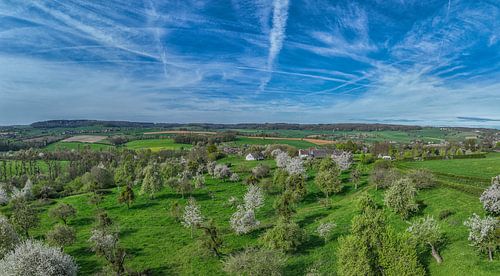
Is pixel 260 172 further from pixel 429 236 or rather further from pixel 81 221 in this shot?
pixel 429 236

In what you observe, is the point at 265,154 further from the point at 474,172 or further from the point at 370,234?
the point at 370,234

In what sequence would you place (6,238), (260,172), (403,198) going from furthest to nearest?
(260,172), (403,198), (6,238)

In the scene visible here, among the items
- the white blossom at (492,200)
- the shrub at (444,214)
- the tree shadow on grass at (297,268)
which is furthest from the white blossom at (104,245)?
the white blossom at (492,200)

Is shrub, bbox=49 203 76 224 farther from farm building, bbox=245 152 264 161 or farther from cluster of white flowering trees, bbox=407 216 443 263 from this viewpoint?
farm building, bbox=245 152 264 161

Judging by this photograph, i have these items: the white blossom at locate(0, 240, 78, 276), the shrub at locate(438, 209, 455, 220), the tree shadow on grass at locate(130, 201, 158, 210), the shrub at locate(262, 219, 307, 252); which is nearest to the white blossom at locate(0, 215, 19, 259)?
the white blossom at locate(0, 240, 78, 276)

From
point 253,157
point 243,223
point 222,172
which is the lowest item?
point 243,223

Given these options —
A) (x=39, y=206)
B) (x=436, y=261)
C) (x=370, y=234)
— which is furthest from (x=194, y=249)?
(x=39, y=206)

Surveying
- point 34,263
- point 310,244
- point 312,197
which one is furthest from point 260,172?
point 34,263
